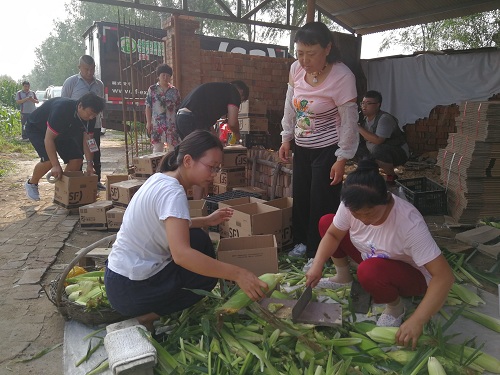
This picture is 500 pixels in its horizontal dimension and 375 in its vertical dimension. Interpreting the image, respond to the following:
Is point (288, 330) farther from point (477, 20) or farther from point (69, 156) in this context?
point (477, 20)

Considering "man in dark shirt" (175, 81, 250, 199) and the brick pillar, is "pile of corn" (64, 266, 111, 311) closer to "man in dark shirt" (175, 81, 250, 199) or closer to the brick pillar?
"man in dark shirt" (175, 81, 250, 199)

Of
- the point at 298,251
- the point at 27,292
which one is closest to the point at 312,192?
the point at 298,251

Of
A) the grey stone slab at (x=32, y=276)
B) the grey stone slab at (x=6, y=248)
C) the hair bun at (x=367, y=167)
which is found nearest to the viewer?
the hair bun at (x=367, y=167)

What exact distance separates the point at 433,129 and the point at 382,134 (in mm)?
4788

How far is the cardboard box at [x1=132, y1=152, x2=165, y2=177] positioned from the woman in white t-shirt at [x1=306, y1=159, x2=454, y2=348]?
364 centimetres

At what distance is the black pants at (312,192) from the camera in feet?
12.1

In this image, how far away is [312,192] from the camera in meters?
3.77

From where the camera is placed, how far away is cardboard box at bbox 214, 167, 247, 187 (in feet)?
19.8

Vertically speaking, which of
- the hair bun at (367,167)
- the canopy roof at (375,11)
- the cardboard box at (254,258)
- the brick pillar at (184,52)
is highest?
the canopy roof at (375,11)

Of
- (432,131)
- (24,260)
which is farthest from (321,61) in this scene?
(432,131)

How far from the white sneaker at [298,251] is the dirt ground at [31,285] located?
1.67 m

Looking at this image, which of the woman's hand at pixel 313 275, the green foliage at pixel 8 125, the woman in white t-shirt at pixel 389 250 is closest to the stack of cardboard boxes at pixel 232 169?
the woman in white t-shirt at pixel 389 250

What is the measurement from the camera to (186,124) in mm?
5164

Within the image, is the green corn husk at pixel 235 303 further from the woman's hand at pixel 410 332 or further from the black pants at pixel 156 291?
the woman's hand at pixel 410 332
